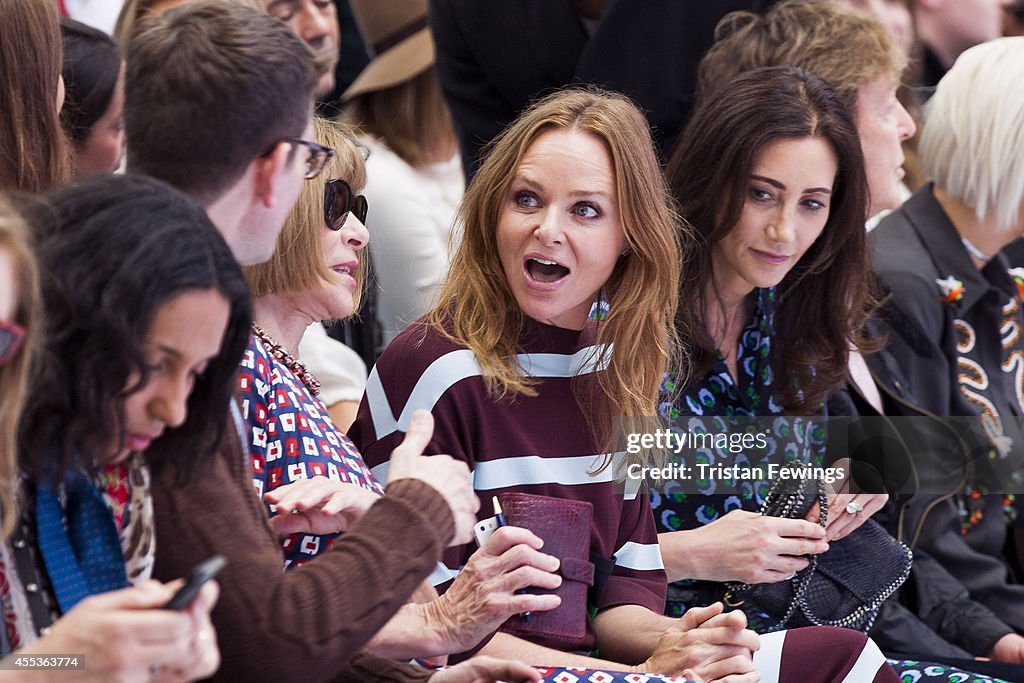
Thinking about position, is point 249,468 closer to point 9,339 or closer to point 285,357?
point 9,339

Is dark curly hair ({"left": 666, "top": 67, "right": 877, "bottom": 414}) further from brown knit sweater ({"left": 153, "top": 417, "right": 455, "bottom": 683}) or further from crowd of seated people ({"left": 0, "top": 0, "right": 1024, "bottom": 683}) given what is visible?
brown knit sweater ({"left": 153, "top": 417, "right": 455, "bottom": 683})

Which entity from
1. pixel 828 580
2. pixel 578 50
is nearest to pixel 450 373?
pixel 828 580

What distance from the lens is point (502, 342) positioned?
2469 millimetres

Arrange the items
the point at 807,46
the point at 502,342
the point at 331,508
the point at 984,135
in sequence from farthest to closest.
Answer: the point at 984,135, the point at 807,46, the point at 502,342, the point at 331,508

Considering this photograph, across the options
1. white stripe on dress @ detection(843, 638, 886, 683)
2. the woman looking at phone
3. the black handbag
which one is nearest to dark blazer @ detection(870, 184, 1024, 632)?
the black handbag

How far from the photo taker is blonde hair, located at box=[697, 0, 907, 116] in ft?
10.7

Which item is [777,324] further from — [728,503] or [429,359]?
[429,359]

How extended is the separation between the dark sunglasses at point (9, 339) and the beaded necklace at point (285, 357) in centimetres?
81

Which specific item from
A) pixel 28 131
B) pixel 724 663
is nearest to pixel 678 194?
pixel 724 663

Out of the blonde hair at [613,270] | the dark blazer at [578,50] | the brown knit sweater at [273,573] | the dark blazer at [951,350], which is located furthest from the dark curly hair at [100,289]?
the dark blazer at [951,350]

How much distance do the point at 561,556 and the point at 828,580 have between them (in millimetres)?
731

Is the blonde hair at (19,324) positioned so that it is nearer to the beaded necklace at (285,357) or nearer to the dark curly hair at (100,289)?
the dark curly hair at (100,289)

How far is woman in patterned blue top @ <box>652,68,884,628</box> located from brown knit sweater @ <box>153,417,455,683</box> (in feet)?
3.74

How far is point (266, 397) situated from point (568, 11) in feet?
5.28
